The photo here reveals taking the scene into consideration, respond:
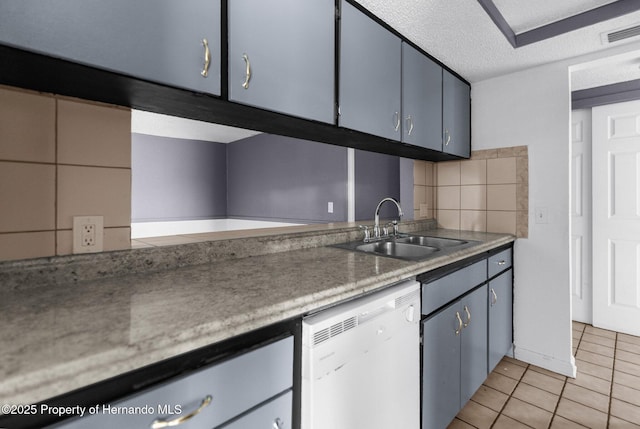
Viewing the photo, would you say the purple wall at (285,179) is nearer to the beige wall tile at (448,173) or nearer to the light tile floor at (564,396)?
the beige wall tile at (448,173)

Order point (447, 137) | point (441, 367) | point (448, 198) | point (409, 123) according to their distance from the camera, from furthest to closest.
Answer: point (448, 198) < point (447, 137) < point (409, 123) < point (441, 367)

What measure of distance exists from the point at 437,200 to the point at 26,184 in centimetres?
257

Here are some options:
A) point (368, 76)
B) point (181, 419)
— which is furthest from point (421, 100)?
point (181, 419)

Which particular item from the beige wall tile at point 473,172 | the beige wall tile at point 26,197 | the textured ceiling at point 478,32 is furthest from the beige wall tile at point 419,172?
the beige wall tile at point 26,197

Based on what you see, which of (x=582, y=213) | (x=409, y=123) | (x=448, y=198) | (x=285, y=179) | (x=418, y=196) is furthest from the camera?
(x=285, y=179)

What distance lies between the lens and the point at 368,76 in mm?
1480

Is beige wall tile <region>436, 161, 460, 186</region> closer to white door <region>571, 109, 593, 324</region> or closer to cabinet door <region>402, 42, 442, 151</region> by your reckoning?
cabinet door <region>402, 42, 442, 151</region>

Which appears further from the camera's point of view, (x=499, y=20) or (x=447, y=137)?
(x=447, y=137)

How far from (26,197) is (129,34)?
0.54 meters

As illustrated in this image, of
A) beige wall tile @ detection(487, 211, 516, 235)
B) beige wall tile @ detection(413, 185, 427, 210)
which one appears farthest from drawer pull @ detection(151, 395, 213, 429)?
beige wall tile @ detection(487, 211, 516, 235)

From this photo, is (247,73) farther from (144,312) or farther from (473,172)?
(473,172)

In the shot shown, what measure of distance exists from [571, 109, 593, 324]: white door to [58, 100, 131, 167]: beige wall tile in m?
3.52

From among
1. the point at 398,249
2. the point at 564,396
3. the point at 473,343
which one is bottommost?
the point at 564,396

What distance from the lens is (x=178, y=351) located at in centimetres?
57
